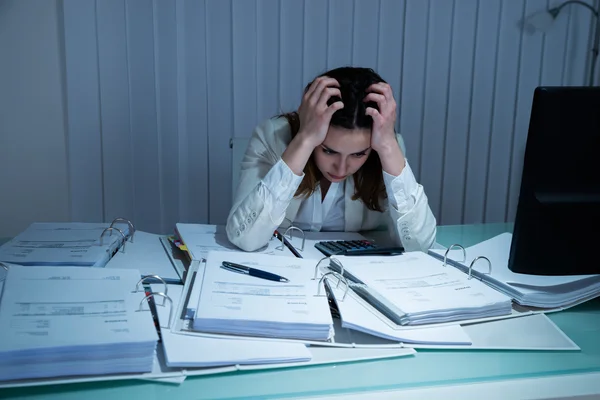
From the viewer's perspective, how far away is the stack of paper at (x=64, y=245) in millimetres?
1091

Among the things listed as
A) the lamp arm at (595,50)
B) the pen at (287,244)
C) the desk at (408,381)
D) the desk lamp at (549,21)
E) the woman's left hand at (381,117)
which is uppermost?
the desk lamp at (549,21)

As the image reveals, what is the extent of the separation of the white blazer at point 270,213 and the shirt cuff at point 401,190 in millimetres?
14

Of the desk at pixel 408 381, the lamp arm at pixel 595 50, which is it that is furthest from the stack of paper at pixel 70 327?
the lamp arm at pixel 595 50

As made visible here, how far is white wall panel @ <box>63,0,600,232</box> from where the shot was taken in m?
2.43

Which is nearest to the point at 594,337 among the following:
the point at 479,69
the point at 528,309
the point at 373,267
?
the point at 528,309

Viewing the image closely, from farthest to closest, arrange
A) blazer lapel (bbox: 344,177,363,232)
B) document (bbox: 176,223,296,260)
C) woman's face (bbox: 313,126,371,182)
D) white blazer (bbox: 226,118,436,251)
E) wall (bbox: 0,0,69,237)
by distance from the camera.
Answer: wall (bbox: 0,0,69,237)
blazer lapel (bbox: 344,177,363,232)
woman's face (bbox: 313,126,371,182)
white blazer (bbox: 226,118,436,251)
document (bbox: 176,223,296,260)

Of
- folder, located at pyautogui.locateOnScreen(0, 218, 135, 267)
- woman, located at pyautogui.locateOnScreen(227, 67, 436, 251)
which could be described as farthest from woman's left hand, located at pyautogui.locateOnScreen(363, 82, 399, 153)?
folder, located at pyautogui.locateOnScreen(0, 218, 135, 267)

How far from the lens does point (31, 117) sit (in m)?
2.42

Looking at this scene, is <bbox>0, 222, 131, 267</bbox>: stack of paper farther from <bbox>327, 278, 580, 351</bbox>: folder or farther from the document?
<bbox>327, 278, 580, 351</bbox>: folder

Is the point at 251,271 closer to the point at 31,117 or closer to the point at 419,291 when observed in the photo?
the point at 419,291

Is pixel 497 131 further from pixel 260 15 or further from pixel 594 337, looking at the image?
pixel 594 337

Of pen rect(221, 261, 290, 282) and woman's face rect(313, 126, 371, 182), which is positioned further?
woman's face rect(313, 126, 371, 182)

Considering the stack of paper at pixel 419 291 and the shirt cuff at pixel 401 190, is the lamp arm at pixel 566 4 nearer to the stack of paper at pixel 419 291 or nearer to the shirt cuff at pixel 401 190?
the shirt cuff at pixel 401 190

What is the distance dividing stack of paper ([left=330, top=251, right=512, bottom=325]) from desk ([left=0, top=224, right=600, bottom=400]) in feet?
0.28
